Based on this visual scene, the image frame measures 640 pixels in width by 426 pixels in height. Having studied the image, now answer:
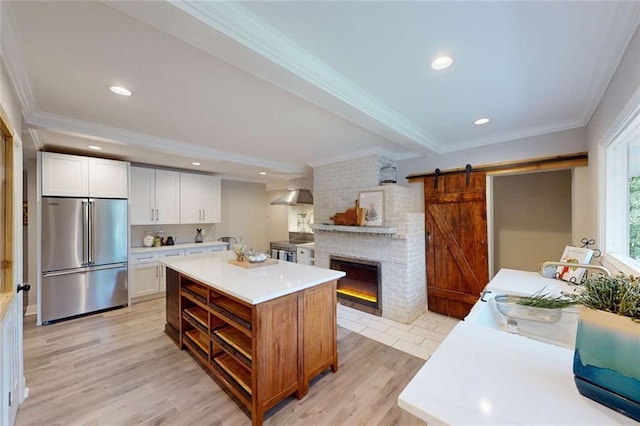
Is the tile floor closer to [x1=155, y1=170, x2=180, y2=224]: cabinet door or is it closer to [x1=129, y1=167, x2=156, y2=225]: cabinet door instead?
[x1=155, y1=170, x2=180, y2=224]: cabinet door

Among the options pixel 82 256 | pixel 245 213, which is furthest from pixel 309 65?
pixel 245 213

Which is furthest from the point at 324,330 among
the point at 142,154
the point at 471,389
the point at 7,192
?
the point at 142,154

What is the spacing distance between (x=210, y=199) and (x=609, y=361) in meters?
5.77

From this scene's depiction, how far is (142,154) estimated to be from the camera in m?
3.93

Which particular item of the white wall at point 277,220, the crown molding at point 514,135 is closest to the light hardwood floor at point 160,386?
the crown molding at point 514,135

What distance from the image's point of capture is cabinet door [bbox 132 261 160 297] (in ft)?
14.1

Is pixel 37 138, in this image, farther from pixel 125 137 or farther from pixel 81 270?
pixel 81 270

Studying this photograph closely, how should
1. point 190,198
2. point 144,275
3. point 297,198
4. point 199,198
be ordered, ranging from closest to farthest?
point 144,275 → point 190,198 → point 199,198 → point 297,198

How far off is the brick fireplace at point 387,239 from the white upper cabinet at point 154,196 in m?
2.90

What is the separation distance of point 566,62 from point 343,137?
208 centimetres

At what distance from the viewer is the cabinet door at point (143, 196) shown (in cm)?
447

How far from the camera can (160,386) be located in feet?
7.46

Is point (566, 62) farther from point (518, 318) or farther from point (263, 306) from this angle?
point (263, 306)

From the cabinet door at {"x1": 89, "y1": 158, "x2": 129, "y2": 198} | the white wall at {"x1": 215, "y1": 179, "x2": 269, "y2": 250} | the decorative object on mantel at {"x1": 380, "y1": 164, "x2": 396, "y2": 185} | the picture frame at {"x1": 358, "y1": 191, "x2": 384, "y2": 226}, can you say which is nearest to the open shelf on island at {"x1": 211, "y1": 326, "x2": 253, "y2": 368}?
the picture frame at {"x1": 358, "y1": 191, "x2": 384, "y2": 226}
